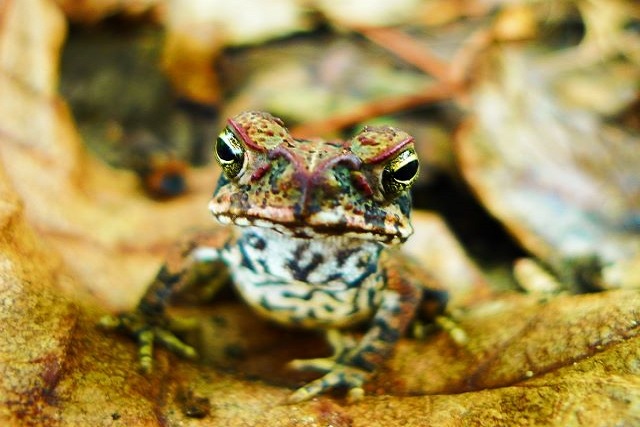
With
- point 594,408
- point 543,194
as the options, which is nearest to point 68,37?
point 543,194

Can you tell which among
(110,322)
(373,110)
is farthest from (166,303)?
(373,110)

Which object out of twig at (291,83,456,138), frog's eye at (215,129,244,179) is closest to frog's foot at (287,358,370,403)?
frog's eye at (215,129,244,179)

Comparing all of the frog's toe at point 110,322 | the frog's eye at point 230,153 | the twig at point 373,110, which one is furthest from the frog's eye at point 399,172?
the twig at point 373,110

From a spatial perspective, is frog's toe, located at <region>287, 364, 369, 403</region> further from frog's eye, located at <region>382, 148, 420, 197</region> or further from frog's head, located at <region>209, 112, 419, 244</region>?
frog's eye, located at <region>382, 148, 420, 197</region>

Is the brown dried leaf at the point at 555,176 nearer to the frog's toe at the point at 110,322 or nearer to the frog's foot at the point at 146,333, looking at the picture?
the frog's foot at the point at 146,333

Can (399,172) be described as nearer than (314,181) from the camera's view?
No

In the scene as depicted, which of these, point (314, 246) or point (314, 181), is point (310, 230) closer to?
point (314, 181)

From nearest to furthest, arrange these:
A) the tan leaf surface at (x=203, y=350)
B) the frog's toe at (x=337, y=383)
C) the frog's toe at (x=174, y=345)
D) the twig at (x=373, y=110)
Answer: the tan leaf surface at (x=203, y=350), the frog's toe at (x=337, y=383), the frog's toe at (x=174, y=345), the twig at (x=373, y=110)
